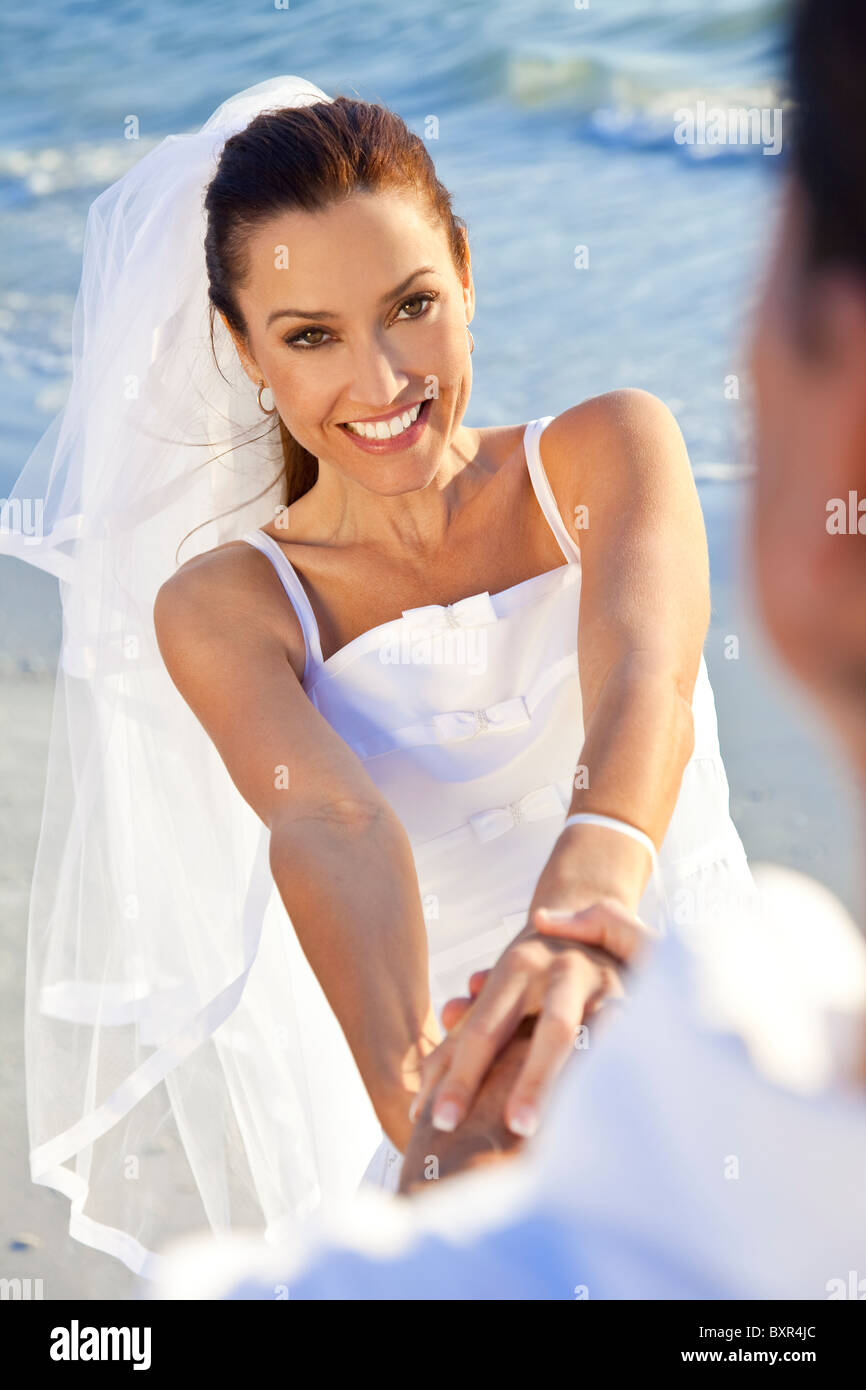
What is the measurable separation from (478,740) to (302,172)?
894 millimetres

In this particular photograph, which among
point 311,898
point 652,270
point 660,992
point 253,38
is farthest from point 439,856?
point 253,38

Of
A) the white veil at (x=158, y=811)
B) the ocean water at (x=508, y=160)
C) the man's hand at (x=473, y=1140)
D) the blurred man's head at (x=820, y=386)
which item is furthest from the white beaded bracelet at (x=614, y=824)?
the ocean water at (x=508, y=160)

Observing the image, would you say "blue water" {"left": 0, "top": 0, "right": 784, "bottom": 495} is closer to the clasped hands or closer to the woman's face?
the woman's face

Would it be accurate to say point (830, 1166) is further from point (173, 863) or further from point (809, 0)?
point (173, 863)

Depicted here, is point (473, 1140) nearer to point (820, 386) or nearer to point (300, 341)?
point (820, 386)

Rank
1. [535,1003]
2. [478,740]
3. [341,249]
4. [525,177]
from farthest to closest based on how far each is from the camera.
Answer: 1. [525,177]
2. [478,740]
3. [341,249]
4. [535,1003]

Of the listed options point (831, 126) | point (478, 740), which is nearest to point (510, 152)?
point (478, 740)

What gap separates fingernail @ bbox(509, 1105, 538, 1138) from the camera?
1.42 m

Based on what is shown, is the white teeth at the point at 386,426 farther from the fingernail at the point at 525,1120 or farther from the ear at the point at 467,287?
the fingernail at the point at 525,1120

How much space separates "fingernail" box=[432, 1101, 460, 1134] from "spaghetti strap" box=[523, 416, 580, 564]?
3.72 feet

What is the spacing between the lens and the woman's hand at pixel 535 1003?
4.78ft

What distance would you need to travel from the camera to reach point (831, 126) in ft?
1.92

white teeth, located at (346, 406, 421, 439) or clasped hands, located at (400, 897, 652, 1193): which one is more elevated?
white teeth, located at (346, 406, 421, 439)

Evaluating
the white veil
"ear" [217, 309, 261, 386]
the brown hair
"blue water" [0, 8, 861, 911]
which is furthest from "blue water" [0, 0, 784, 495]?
the brown hair
